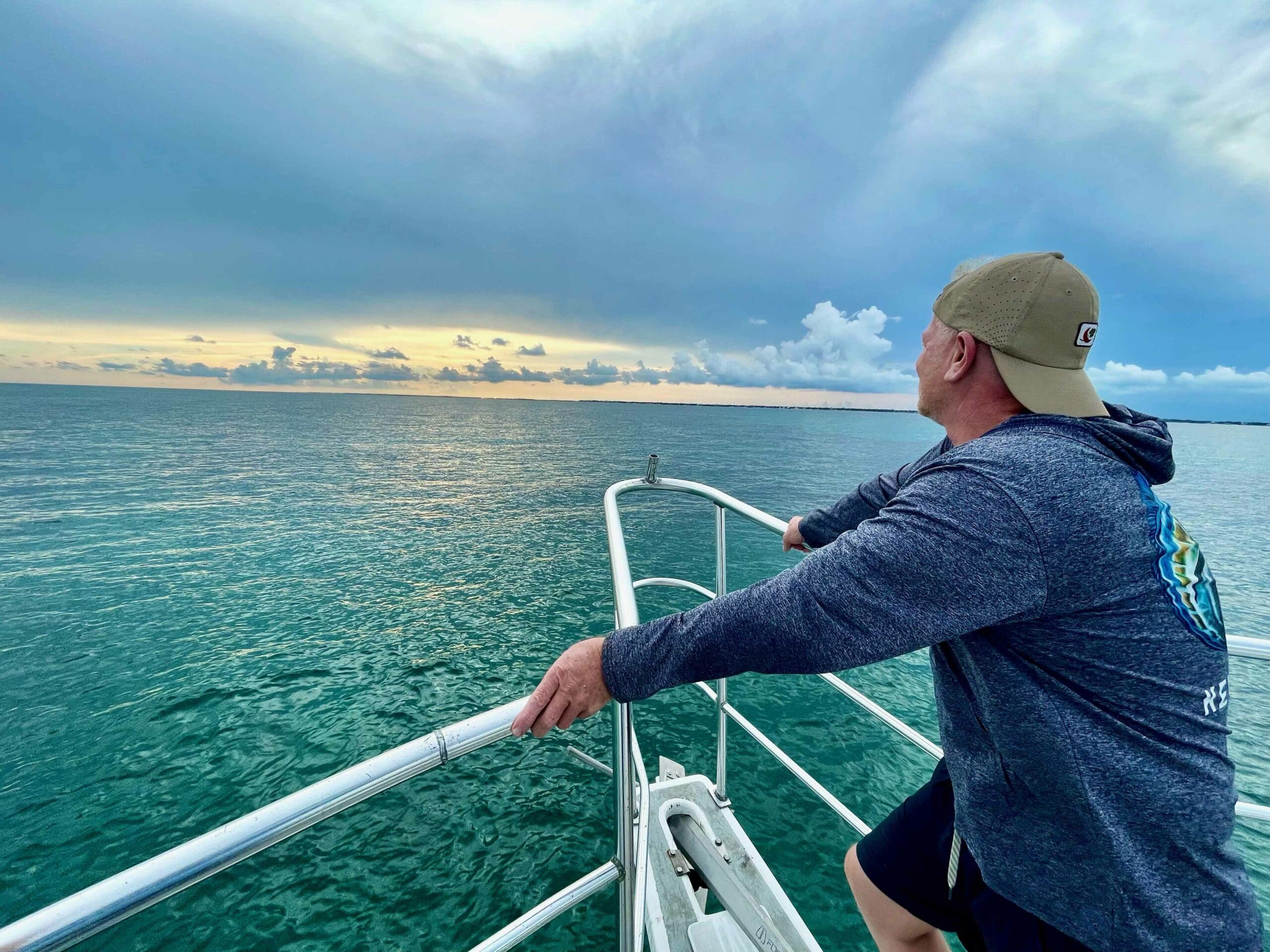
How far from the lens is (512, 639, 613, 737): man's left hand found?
38.1 inches

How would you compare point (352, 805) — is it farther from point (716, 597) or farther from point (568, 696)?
point (716, 597)

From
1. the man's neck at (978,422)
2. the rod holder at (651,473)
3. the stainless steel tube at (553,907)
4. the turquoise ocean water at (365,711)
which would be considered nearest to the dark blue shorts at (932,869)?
the turquoise ocean water at (365,711)

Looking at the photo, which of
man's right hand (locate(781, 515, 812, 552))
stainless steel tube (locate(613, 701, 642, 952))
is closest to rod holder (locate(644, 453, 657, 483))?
man's right hand (locate(781, 515, 812, 552))

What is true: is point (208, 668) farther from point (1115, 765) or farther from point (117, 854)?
point (1115, 765)

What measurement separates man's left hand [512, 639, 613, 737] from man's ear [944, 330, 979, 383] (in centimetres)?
86

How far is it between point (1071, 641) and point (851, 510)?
43.9 inches

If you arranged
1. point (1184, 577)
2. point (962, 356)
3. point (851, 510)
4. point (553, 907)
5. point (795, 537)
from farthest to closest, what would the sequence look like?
point (795, 537) → point (851, 510) → point (553, 907) → point (962, 356) → point (1184, 577)

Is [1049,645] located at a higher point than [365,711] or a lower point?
higher

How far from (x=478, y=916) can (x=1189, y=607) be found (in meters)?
4.06

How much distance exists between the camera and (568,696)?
969mm

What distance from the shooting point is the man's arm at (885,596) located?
78 centimetres

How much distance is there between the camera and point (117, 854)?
3.97 meters

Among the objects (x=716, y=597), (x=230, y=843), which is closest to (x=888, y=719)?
(x=716, y=597)

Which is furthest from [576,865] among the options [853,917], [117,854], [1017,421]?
[1017,421]
